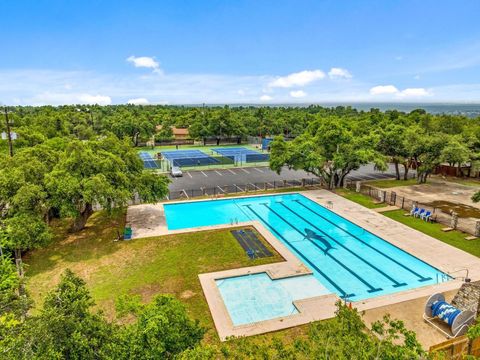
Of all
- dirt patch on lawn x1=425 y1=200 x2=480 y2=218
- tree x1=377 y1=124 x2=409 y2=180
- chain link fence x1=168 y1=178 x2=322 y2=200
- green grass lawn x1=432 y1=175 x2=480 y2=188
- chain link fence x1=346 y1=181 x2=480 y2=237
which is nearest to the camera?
chain link fence x1=346 y1=181 x2=480 y2=237

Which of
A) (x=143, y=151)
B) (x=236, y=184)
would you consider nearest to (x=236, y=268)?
(x=236, y=184)

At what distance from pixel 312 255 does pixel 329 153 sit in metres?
13.2

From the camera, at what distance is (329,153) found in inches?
1092

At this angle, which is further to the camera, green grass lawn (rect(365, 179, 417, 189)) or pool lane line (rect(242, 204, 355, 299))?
green grass lawn (rect(365, 179, 417, 189))

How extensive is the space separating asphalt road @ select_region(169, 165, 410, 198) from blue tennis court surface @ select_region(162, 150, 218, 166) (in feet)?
13.7

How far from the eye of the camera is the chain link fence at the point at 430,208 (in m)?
19.6

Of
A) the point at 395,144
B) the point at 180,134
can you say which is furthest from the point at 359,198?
the point at 180,134

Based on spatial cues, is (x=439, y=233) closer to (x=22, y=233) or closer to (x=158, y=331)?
(x=158, y=331)

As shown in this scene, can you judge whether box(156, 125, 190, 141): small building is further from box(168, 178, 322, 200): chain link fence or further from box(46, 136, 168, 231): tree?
box(46, 136, 168, 231): tree

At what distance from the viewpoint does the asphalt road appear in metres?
30.1

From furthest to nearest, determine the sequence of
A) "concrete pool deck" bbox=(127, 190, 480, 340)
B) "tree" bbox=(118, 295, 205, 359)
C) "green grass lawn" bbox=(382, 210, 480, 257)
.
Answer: "green grass lawn" bbox=(382, 210, 480, 257), "concrete pool deck" bbox=(127, 190, 480, 340), "tree" bbox=(118, 295, 205, 359)

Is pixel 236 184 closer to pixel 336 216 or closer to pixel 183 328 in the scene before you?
pixel 336 216

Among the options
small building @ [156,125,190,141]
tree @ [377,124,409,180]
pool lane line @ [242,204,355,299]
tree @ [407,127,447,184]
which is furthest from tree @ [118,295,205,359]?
small building @ [156,125,190,141]

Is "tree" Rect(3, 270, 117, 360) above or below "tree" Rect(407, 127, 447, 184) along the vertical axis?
below
